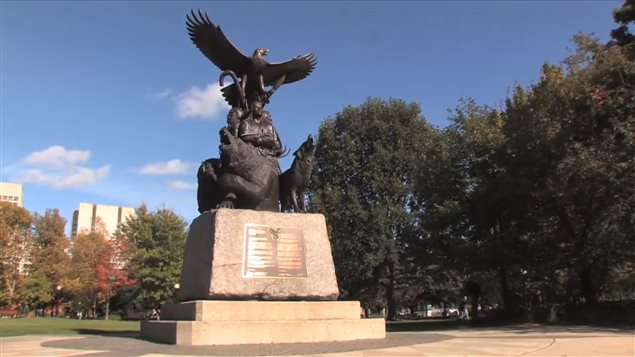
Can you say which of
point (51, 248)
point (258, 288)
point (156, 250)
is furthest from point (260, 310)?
point (51, 248)

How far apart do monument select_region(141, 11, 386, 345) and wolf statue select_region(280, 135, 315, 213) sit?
2 centimetres

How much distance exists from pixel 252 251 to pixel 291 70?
593 cm

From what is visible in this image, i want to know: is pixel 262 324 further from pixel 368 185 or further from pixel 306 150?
pixel 368 185

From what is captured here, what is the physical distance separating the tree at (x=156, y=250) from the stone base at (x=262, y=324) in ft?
124

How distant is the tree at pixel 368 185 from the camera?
1416 inches

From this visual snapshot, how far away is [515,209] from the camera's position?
25750mm

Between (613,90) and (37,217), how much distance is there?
60227 millimetres

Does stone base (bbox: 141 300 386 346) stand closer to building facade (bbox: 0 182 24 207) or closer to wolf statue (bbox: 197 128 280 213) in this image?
wolf statue (bbox: 197 128 280 213)

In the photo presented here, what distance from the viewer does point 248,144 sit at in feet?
42.1

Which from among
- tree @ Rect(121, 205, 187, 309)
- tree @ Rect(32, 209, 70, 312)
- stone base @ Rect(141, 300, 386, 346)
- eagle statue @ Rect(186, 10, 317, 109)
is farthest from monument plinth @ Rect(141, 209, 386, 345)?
tree @ Rect(32, 209, 70, 312)

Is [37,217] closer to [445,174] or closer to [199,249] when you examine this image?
[445,174]

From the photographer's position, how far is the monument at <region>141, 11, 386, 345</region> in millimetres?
9906

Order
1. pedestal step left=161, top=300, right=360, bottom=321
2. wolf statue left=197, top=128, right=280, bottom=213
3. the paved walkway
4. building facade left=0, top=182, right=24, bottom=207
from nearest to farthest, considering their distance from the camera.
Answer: the paved walkway < pedestal step left=161, top=300, right=360, bottom=321 < wolf statue left=197, top=128, right=280, bottom=213 < building facade left=0, top=182, right=24, bottom=207

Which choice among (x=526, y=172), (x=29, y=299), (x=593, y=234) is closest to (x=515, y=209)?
(x=526, y=172)
